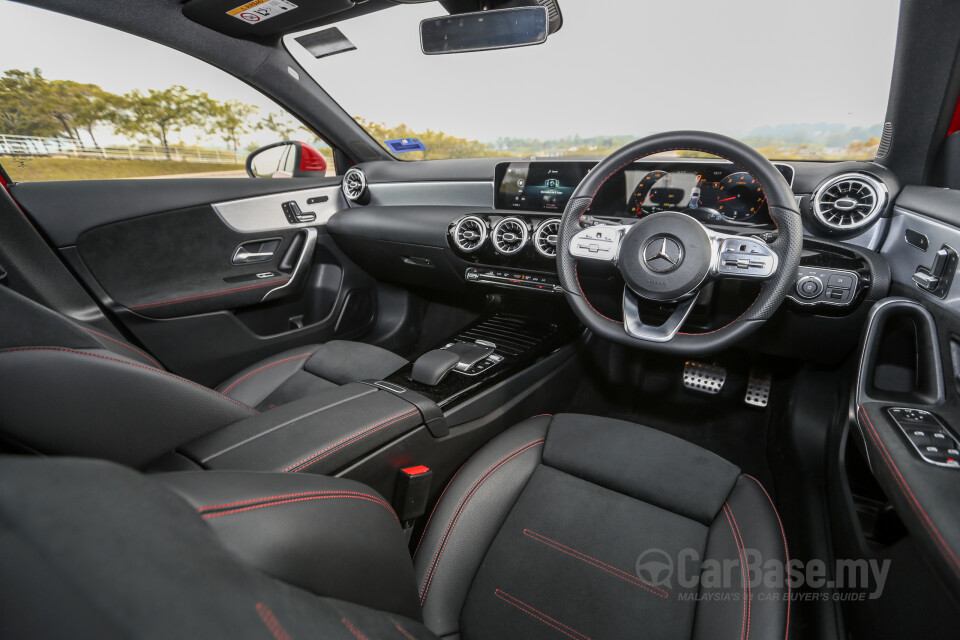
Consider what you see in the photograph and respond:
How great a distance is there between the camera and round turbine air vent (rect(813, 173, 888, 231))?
1427 mm


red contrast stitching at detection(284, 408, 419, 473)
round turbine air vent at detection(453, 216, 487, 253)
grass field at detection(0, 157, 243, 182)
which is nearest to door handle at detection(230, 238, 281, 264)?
grass field at detection(0, 157, 243, 182)

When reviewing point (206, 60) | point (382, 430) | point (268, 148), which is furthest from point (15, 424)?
point (268, 148)

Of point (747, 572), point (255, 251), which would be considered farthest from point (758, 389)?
point (255, 251)

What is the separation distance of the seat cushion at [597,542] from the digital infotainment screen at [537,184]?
3.19 ft

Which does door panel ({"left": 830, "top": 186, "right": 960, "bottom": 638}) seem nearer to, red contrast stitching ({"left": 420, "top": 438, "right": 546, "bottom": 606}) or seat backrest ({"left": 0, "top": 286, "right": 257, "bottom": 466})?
red contrast stitching ({"left": 420, "top": 438, "right": 546, "bottom": 606})

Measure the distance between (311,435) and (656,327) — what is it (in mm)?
A: 877

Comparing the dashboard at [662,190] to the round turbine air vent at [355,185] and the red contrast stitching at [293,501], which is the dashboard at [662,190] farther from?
the red contrast stitching at [293,501]

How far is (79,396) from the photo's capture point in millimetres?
884

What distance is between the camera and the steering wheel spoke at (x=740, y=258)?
1.18 meters

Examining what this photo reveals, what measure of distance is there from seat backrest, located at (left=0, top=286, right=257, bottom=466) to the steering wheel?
98 centimetres

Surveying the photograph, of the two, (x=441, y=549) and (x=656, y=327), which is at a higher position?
(x=656, y=327)

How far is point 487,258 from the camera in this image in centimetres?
208

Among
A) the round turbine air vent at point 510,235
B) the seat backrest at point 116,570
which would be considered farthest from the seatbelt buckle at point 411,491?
A: the round turbine air vent at point 510,235

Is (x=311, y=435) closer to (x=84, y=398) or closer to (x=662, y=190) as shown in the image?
(x=84, y=398)
